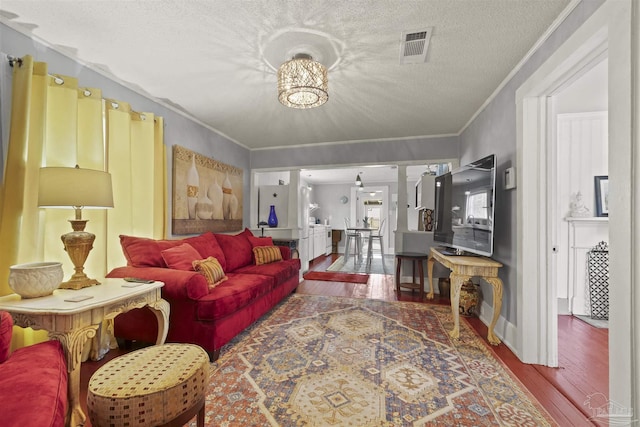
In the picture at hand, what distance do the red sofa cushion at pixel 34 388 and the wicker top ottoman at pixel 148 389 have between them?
114 millimetres

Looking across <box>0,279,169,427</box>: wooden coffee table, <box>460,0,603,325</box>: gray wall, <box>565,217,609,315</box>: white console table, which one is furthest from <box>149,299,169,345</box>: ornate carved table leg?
<box>565,217,609,315</box>: white console table

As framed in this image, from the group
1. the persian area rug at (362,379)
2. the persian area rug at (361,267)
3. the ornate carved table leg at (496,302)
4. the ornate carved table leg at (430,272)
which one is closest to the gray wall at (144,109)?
the persian area rug at (362,379)

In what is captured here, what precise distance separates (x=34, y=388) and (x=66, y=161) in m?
1.75

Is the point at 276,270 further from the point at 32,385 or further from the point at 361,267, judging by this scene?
the point at 361,267

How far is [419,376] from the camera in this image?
1896mm

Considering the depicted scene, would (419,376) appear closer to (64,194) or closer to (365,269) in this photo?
(64,194)

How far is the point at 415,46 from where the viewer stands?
203cm

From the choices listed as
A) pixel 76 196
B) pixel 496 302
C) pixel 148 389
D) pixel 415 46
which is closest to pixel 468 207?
pixel 496 302

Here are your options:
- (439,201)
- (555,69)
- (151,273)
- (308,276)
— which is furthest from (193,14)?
(308,276)

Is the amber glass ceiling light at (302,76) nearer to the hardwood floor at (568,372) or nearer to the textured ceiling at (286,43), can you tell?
the textured ceiling at (286,43)

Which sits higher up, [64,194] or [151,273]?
[64,194]

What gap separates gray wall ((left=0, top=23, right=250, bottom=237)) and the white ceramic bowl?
814 mm

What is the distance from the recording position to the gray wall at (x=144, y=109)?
6.00 feet

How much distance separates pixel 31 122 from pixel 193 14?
4.48 ft
